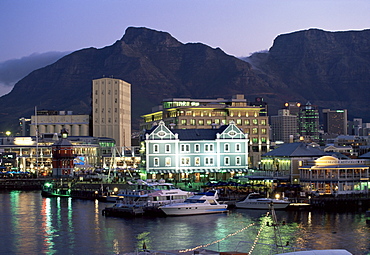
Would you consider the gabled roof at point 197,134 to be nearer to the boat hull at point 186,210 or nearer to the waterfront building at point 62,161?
the waterfront building at point 62,161

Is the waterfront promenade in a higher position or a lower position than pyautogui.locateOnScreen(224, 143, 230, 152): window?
lower

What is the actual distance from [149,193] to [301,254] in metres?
53.1

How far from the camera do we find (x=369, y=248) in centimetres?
6103

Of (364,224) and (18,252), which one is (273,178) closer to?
(364,224)

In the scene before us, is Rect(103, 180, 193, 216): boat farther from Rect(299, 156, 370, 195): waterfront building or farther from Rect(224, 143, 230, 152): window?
Rect(224, 143, 230, 152): window

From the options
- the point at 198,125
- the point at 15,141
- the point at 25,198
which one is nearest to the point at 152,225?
the point at 25,198

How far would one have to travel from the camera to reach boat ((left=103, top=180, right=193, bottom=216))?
87375mm

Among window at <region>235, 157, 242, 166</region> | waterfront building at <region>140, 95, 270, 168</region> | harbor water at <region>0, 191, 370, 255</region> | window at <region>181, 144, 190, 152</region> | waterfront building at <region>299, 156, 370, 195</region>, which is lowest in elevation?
harbor water at <region>0, 191, 370, 255</region>


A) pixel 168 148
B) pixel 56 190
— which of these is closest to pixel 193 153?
pixel 168 148

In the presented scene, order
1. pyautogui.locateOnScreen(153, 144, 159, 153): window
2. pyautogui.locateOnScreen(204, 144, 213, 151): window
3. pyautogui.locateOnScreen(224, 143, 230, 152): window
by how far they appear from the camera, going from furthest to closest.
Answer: pyautogui.locateOnScreen(224, 143, 230, 152): window
pyautogui.locateOnScreen(204, 144, 213, 151): window
pyautogui.locateOnScreen(153, 144, 159, 153): window

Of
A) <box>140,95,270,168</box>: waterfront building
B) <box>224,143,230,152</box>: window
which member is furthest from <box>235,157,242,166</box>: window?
<box>140,95,270,168</box>: waterfront building

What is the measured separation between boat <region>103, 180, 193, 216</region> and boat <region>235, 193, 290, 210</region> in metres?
8.23

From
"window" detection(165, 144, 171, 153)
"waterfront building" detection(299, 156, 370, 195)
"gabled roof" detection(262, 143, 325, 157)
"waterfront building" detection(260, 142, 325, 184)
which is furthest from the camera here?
"window" detection(165, 144, 171, 153)

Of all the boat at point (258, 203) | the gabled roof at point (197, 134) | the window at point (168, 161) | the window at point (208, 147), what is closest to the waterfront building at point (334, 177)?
the boat at point (258, 203)
